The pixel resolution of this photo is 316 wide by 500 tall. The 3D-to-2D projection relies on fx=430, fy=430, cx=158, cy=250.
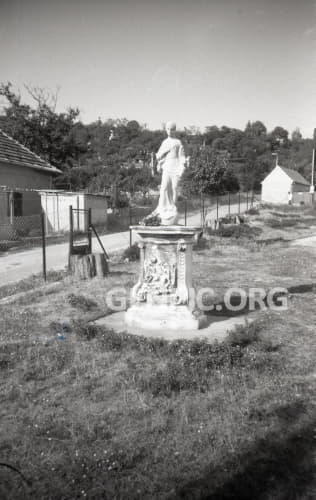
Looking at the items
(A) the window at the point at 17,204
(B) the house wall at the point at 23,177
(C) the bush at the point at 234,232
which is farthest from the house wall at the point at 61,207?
(C) the bush at the point at 234,232

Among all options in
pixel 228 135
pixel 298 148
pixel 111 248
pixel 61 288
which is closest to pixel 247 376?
pixel 61 288

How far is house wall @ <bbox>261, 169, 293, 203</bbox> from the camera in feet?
195

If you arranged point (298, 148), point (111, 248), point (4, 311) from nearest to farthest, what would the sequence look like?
point (4, 311) < point (111, 248) < point (298, 148)

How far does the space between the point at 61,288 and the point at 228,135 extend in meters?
76.5

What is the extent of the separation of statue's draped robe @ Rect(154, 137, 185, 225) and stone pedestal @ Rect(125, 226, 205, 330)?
413 mm

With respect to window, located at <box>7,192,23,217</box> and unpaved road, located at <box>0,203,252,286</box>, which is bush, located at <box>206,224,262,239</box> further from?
window, located at <box>7,192,23,217</box>

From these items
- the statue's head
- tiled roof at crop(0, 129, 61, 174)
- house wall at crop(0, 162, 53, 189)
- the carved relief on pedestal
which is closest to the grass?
the carved relief on pedestal

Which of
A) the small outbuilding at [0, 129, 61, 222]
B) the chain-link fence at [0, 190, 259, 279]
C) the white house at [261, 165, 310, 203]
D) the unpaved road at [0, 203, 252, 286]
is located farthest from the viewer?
the white house at [261, 165, 310, 203]

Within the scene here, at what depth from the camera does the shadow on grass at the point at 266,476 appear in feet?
9.45

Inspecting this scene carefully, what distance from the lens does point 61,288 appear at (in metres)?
9.69

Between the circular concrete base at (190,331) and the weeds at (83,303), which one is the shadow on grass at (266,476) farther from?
the weeds at (83,303)

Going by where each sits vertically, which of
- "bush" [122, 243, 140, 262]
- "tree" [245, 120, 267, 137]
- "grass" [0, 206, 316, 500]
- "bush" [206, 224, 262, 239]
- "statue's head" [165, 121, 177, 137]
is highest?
"tree" [245, 120, 267, 137]

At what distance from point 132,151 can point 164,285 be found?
6239cm

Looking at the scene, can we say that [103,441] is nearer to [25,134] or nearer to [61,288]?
[61,288]
